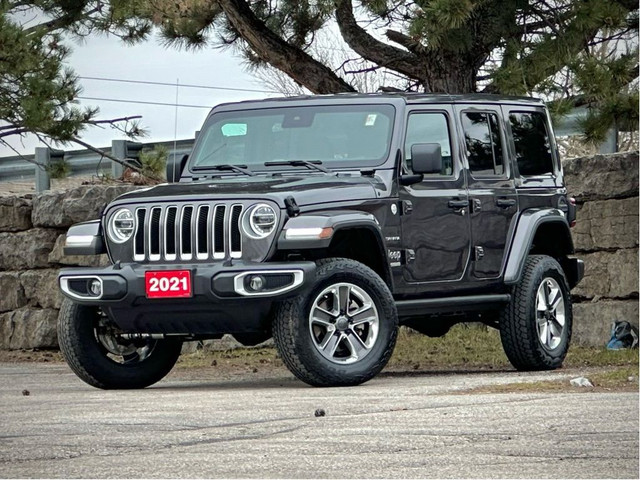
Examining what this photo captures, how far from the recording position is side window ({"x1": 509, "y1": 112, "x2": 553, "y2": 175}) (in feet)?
38.1

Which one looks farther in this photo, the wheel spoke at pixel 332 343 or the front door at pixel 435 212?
the front door at pixel 435 212

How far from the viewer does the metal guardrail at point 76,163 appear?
54.7 ft

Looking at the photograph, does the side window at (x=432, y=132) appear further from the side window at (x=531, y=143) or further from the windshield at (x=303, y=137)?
the side window at (x=531, y=143)

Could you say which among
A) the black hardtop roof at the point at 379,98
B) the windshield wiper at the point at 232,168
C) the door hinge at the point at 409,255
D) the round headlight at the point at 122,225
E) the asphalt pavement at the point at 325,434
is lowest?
the asphalt pavement at the point at 325,434

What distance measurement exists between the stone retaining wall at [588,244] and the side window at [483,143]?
2.69 meters

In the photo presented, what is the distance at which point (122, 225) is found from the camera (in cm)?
978

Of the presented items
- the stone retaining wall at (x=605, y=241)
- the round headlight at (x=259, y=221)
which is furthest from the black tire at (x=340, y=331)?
the stone retaining wall at (x=605, y=241)

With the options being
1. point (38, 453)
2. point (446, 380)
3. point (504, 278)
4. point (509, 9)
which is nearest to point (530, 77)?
→ point (509, 9)

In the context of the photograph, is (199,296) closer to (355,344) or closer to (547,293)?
(355,344)

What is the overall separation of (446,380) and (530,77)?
3979mm

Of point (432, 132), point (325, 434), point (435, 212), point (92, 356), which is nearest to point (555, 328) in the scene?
point (435, 212)

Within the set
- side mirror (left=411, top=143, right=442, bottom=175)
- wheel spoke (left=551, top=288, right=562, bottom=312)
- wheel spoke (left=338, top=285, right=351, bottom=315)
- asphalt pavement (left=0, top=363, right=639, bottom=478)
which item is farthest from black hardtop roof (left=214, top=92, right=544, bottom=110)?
asphalt pavement (left=0, top=363, right=639, bottom=478)

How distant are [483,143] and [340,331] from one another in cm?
240

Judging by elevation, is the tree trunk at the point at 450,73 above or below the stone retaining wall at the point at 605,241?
above
